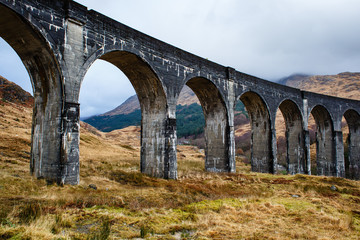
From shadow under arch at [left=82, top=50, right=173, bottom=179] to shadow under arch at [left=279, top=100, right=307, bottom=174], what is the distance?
44.1 feet

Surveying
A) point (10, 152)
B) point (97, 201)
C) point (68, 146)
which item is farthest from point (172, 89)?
point (10, 152)

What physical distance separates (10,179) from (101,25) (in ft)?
22.7

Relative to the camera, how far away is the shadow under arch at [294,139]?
74.3ft

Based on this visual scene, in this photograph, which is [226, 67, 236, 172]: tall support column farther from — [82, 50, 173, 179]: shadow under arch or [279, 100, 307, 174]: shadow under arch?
[279, 100, 307, 174]: shadow under arch

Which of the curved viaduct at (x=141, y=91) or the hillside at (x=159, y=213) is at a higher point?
the curved viaduct at (x=141, y=91)

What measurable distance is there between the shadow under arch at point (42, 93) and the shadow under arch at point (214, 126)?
8.75 metres

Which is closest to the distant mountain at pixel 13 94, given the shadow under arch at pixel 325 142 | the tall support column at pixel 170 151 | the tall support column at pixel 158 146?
the tall support column at pixel 158 146

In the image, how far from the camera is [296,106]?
22688mm

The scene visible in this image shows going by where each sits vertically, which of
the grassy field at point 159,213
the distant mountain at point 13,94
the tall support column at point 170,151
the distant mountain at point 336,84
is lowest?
the grassy field at point 159,213

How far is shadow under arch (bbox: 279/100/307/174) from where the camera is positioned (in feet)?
74.3

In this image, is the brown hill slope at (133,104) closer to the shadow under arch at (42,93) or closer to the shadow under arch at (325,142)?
the shadow under arch at (325,142)

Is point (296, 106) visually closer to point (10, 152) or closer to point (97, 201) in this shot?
point (97, 201)

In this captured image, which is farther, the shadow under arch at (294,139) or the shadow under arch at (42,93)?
the shadow under arch at (294,139)

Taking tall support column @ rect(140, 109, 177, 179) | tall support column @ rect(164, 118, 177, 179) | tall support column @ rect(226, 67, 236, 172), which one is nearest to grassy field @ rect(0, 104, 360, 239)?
tall support column @ rect(164, 118, 177, 179)
